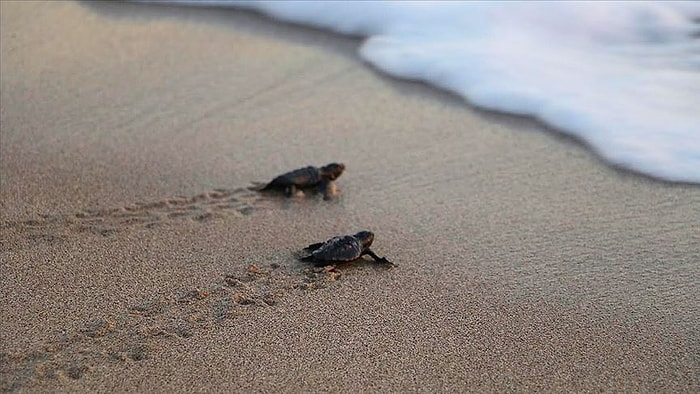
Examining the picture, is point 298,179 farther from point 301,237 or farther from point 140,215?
point 140,215

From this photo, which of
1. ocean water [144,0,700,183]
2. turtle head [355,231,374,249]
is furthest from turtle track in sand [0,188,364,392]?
ocean water [144,0,700,183]

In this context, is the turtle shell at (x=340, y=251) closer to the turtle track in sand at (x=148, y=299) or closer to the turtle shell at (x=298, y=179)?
the turtle track in sand at (x=148, y=299)

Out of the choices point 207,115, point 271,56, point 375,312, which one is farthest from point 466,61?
point 375,312

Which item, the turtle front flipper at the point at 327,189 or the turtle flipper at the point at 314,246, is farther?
the turtle front flipper at the point at 327,189

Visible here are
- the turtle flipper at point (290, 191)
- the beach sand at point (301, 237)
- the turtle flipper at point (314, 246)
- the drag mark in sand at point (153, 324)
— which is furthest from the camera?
the turtle flipper at point (290, 191)

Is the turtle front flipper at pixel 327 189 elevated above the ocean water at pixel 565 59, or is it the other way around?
the ocean water at pixel 565 59

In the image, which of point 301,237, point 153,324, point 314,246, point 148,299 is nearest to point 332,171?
point 301,237

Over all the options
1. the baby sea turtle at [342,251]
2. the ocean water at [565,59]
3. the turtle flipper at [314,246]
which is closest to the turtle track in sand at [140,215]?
the turtle flipper at [314,246]

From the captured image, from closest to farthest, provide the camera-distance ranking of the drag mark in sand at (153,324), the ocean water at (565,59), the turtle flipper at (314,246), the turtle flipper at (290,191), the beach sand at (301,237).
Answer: the drag mark in sand at (153,324) → the beach sand at (301,237) → the turtle flipper at (314,246) → the turtle flipper at (290,191) → the ocean water at (565,59)

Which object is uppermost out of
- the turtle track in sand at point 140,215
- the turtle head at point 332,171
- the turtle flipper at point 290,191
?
the turtle head at point 332,171
